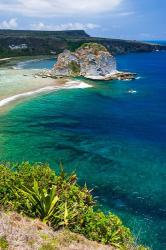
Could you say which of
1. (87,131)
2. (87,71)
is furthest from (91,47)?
(87,131)

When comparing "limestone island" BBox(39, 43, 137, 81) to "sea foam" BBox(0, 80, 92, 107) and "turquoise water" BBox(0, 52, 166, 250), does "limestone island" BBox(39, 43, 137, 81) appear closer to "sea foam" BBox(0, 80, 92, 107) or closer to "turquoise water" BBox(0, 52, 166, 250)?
"sea foam" BBox(0, 80, 92, 107)

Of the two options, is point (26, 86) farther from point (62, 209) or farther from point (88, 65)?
point (62, 209)

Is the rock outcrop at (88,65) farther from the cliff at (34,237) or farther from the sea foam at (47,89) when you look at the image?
the cliff at (34,237)

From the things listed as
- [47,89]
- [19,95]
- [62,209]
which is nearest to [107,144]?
[62,209]

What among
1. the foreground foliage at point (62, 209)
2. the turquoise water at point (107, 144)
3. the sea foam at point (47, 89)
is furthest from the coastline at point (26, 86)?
the foreground foliage at point (62, 209)

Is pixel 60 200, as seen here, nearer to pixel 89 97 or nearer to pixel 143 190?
pixel 143 190

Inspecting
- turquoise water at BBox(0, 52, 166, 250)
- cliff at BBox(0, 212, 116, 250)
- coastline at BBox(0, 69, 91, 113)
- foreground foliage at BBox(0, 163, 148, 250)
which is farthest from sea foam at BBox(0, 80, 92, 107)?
cliff at BBox(0, 212, 116, 250)
